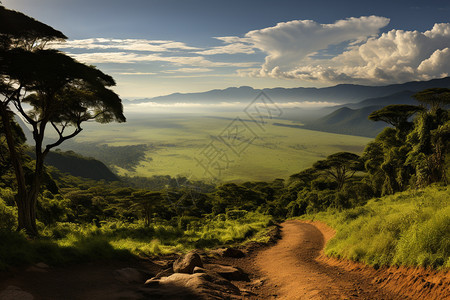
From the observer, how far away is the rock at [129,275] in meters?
6.46

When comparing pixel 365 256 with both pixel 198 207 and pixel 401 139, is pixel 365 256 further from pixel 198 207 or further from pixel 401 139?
pixel 198 207

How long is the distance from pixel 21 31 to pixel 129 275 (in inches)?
383

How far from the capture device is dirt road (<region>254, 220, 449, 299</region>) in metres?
5.35

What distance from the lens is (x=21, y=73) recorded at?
8.37 m

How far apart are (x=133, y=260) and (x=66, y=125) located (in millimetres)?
8181

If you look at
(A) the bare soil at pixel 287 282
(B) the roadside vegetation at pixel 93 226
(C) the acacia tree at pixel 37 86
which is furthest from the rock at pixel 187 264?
(C) the acacia tree at pixel 37 86

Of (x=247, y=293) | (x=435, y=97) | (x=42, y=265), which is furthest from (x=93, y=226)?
(x=435, y=97)

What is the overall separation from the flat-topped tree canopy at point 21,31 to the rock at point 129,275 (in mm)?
9389

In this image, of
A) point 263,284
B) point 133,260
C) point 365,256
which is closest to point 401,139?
point 365,256

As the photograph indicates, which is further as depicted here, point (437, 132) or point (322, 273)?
point (437, 132)

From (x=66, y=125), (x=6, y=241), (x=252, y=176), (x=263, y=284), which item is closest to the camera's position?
(x=6, y=241)

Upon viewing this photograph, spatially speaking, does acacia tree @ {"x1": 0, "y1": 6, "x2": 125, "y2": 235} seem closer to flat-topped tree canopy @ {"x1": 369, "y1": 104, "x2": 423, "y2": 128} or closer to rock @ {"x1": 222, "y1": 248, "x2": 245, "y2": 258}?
rock @ {"x1": 222, "y1": 248, "x2": 245, "y2": 258}

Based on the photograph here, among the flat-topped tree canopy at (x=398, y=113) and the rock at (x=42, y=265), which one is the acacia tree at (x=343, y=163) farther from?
the rock at (x=42, y=265)

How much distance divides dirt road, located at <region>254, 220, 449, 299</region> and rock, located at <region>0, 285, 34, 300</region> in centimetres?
566
